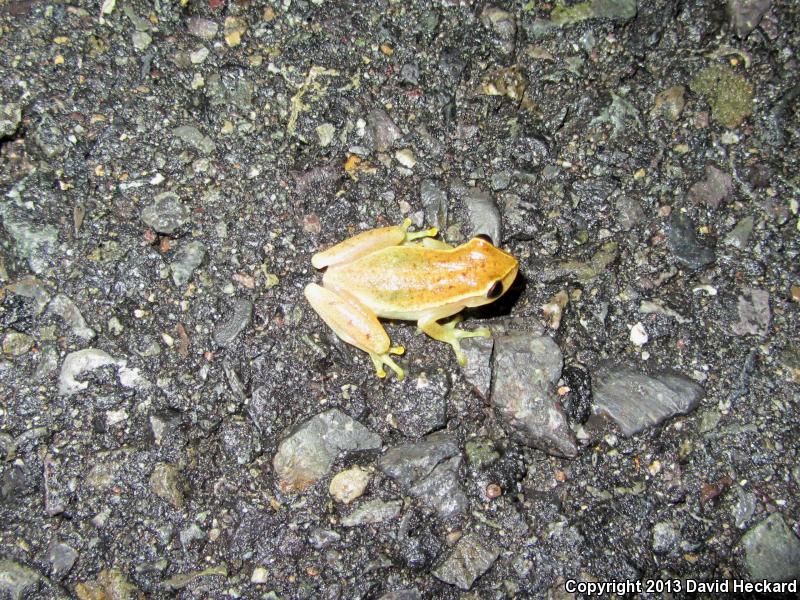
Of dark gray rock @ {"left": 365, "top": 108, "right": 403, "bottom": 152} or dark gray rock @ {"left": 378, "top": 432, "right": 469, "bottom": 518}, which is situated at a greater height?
dark gray rock @ {"left": 365, "top": 108, "right": 403, "bottom": 152}

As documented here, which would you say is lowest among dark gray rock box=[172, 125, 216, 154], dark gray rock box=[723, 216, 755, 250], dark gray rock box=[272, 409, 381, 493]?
dark gray rock box=[272, 409, 381, 493]

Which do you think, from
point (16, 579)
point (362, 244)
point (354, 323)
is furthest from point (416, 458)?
point (16, 579)

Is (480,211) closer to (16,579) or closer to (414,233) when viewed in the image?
(414,233)

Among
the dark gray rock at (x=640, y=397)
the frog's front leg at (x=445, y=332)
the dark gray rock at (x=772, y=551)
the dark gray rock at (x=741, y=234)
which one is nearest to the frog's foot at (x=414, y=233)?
the frog's front leg at (x=445, y=332)

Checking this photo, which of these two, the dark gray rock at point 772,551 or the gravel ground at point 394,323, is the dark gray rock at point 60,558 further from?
the dark gray rock at point 772,551

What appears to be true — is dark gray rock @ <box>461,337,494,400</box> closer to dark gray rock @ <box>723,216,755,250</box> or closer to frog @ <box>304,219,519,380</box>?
Result: frog @ <box>304,219,519,380</box>

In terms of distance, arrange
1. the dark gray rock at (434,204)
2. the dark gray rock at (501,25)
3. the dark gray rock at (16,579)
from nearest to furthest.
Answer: the dark gray rock at (16,579), the dark gray rock at (434,204), the dark gray rock at (501,25)

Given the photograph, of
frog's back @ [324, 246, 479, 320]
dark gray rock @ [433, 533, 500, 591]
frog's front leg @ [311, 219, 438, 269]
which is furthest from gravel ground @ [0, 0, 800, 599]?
frog's back @ [324, 246, 479, 320]
